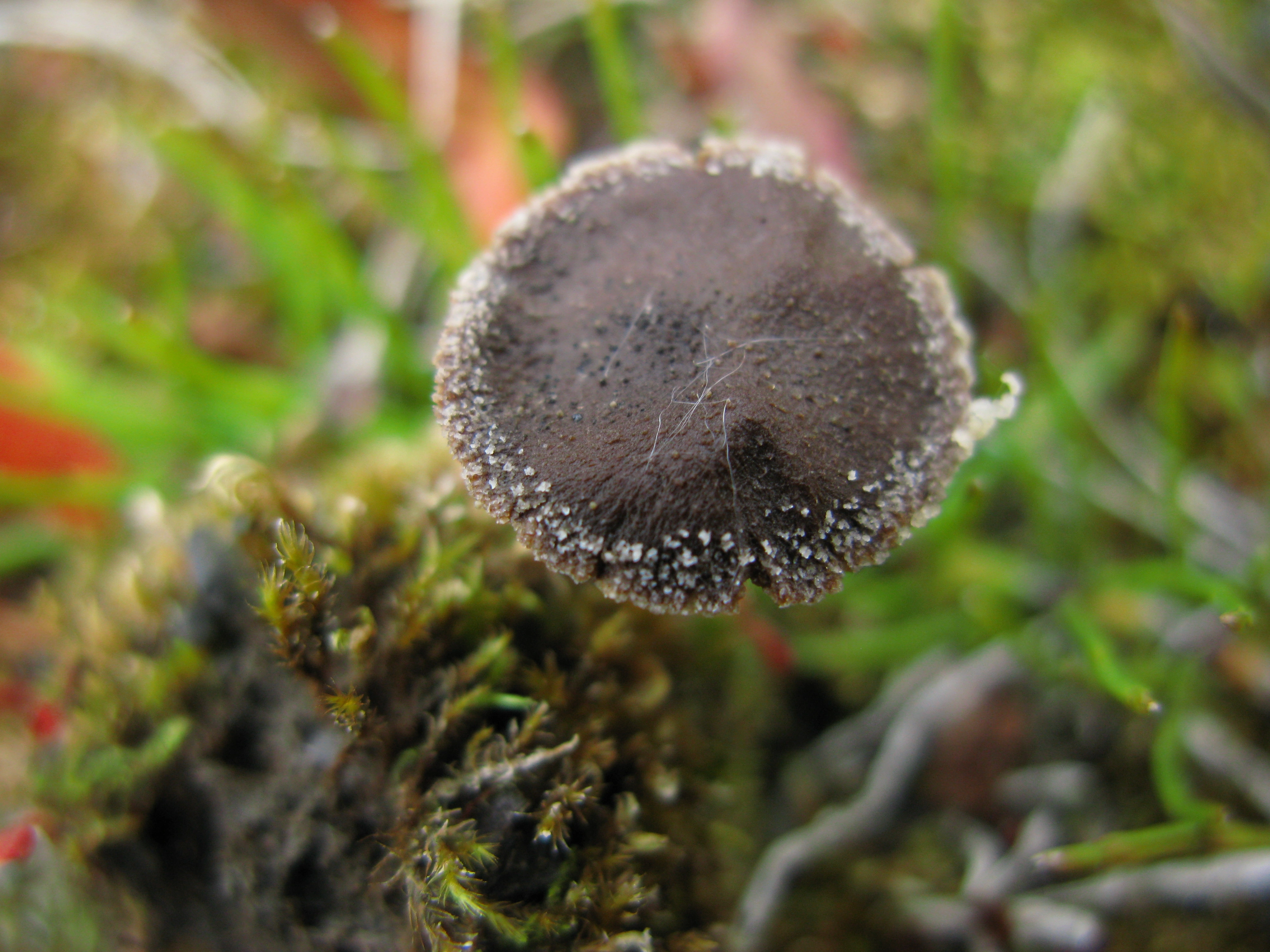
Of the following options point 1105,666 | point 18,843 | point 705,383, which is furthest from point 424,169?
point 1105,666

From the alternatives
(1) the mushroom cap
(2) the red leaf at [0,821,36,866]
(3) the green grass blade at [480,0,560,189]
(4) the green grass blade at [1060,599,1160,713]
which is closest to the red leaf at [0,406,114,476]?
(2) the red leaf at [0,821,36,866]

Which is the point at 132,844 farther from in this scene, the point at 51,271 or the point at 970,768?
the point at 51,271

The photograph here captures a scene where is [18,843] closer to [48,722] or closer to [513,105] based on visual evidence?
[48,722]

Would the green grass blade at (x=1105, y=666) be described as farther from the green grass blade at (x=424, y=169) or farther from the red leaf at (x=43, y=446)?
the red leaf at (x=43, y=446)

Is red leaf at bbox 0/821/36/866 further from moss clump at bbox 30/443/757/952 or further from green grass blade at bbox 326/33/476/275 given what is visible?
green grass blade at bbox 326/33/476/275

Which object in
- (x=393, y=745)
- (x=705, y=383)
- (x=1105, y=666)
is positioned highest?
(x=705, y=383)
